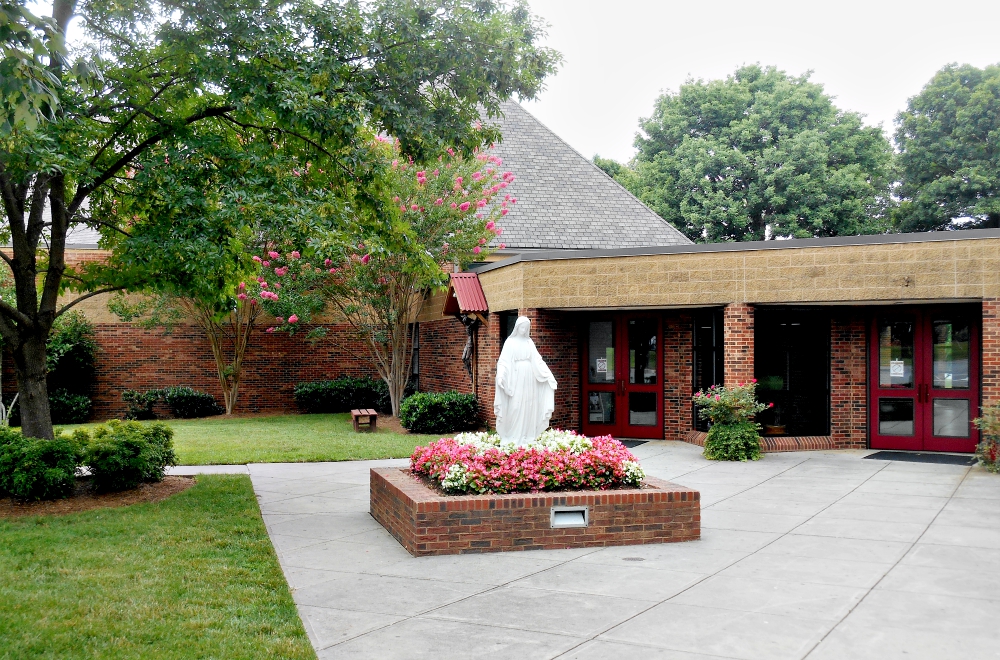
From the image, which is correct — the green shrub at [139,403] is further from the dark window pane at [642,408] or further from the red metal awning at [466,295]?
the dark window pane at [642,408]

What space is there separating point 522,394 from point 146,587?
4.21m

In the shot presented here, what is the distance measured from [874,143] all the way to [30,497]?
32.1 meters

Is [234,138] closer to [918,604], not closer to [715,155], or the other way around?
[918,604]

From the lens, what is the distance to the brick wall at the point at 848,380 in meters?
16.1

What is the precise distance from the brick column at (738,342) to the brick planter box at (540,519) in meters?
7.26

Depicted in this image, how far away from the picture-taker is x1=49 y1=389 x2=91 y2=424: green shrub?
2220 cm

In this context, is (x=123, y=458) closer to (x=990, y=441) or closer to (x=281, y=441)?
(x=281, y=441)

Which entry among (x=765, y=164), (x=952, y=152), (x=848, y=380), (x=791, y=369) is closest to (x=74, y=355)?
(x=791, y=369)

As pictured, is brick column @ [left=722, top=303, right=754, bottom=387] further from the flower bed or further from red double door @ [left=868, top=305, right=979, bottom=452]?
the flower bed

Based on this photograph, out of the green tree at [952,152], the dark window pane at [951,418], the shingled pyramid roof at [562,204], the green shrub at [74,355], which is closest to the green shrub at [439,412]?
the shingled pyramid roof at [562,204]

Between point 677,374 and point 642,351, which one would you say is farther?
point 642,351

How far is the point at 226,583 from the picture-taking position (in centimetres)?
699

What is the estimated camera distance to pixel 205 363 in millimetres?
24375

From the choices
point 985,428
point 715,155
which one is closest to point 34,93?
point 985,428
